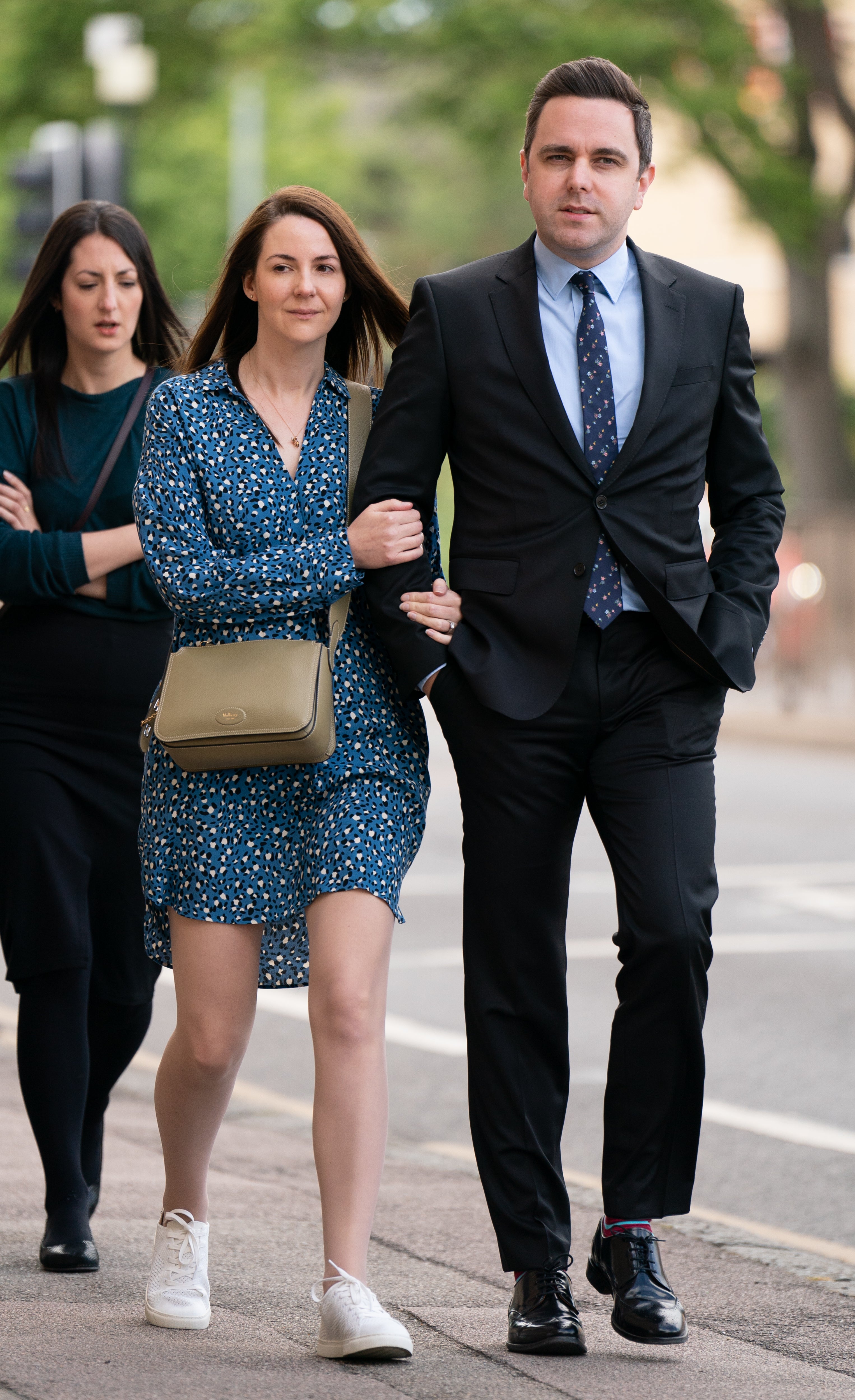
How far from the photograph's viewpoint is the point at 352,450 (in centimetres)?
391

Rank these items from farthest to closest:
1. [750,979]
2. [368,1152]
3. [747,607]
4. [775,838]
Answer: [775,838] → [750,979] → [747,607] → [368,1152]

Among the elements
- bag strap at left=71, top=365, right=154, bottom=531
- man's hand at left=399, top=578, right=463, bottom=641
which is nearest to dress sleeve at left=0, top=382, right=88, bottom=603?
bag strap at left=71, top=365, right=154, bottom=531

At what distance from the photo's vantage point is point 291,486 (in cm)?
387

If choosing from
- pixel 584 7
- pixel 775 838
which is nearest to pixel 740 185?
pixel 584 7

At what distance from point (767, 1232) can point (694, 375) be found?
2.25 m

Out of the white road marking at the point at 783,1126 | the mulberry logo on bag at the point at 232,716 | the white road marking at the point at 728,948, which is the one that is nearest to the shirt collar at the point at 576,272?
the mulberry logo on bag at the point at 232,716

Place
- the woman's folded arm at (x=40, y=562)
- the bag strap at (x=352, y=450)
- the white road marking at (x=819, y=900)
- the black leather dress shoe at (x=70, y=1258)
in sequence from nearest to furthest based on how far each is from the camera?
the bag strap at (x=352, y=450) < the black leather dress shoe at (x=70, y=1258) < the woman's folded arm at (x=40, y=562) < the white road marking at (x=819, y=900)

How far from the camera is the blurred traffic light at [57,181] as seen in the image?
15.6 meters

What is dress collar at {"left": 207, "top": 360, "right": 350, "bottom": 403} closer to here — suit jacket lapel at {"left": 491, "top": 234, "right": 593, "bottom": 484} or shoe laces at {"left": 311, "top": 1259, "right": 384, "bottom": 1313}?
suit jacket lapel at {"left": 491, "top": 234, "right": 593, "bottom": 484}

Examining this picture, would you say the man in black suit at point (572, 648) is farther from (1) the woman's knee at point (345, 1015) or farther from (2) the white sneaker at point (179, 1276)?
(2) the white sneaker at point (179, 1276)

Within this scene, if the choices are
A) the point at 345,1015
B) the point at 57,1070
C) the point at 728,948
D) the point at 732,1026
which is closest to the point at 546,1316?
the point at 345,1015

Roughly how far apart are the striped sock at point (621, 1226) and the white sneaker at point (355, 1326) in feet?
1.39

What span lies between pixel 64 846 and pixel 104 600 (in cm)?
55

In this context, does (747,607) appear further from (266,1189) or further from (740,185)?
(740,185)
